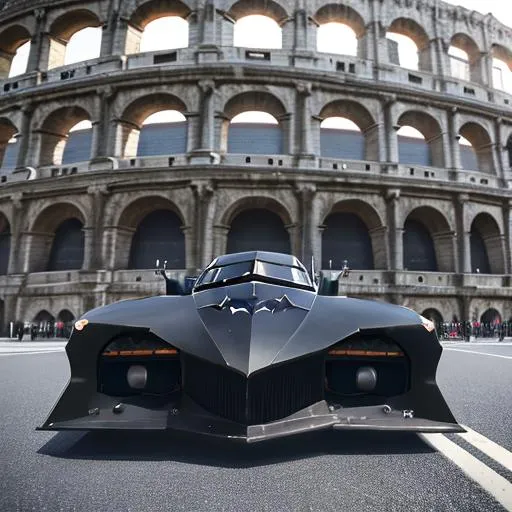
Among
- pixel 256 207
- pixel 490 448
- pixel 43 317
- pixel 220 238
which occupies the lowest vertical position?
pixel 490 448

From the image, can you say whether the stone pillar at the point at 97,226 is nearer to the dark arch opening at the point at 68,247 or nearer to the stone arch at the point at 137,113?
the dark arch opening at the point at 68,247

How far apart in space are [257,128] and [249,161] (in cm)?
442

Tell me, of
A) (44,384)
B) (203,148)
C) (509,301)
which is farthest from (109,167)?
(509,301)

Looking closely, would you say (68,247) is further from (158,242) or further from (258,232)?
(258,232)

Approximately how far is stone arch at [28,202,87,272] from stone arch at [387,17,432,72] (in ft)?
68.3

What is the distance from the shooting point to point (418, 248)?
2022cm

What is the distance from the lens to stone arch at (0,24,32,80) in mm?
22416

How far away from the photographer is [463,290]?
1817 centimetres

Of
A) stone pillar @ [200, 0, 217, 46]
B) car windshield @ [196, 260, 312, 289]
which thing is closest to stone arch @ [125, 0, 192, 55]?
stone pillar @ [200, 0, 217, 46]

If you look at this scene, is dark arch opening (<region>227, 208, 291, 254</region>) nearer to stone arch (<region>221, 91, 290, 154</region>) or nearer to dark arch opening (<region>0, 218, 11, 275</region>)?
stone arch (<region>221, 91, 290, 154</region>)

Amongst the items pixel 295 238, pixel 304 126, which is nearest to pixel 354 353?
pixel 295 238

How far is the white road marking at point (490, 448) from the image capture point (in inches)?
84.7

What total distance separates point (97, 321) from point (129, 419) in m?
0.67

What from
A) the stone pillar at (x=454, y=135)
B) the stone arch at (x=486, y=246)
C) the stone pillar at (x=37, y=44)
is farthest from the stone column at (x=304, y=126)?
the stone pillar at (x=37, y=44)
